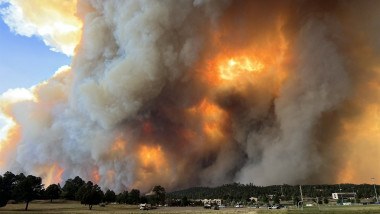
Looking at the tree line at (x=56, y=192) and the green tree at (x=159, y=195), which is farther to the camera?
the green tree at (x=159, y=195)

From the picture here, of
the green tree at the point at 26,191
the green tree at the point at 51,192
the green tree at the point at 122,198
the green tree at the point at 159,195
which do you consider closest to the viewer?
the green tree at the point at 26,191

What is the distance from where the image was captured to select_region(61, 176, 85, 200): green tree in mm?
123312

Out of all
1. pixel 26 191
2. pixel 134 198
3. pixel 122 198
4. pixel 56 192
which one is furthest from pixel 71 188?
pixel 26 191

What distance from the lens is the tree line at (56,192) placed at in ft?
238

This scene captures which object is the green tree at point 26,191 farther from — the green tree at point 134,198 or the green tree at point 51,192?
the green tree at point 134,198

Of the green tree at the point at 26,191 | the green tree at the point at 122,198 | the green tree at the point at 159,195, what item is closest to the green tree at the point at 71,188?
the green tree at the point at 122,198

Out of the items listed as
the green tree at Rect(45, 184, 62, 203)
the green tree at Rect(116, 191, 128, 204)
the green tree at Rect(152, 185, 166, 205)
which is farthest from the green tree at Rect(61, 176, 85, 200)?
the green tree at Rect(152, 185, 166, 205)

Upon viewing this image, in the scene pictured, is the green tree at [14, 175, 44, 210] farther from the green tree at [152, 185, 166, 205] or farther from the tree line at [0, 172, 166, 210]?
the green tree at [152, 185, 166, 205]

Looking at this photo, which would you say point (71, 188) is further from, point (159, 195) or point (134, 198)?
point (159, 195)

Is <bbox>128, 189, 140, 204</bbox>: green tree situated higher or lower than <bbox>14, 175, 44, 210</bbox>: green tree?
lower

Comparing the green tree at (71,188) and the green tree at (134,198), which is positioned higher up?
the green tree at (71,188)

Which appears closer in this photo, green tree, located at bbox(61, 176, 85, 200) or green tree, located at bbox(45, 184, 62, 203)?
green tree, located at bbox(45, 184, 62, 203)

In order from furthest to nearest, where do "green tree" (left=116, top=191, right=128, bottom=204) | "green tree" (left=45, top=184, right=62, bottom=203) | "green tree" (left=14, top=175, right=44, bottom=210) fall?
"green tree" (left=116, top=191, right=128, bottom=204)
"green tree" (left=45, top=184, right=62, bottom=203)
"green tree" (left=14, top=175, right=44, bottom=210)

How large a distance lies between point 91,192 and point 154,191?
54.9 m
